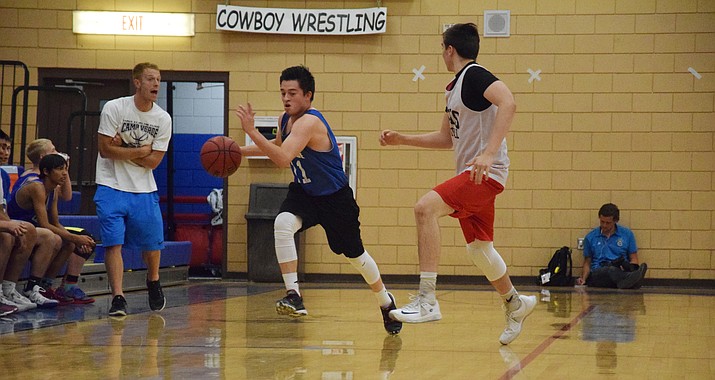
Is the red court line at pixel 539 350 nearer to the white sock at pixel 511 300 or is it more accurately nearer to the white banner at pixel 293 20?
the white sock at pixel 511 300

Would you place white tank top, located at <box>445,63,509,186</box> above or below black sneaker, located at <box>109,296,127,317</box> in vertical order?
above

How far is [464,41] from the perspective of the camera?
5.29 metres

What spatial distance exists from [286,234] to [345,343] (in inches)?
37.9

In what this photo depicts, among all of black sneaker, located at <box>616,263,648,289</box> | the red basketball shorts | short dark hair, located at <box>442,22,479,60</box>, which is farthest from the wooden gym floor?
black sneaker, located at <box>616,263,648,289</box>

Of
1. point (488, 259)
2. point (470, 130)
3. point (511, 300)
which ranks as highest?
point (470, 130)

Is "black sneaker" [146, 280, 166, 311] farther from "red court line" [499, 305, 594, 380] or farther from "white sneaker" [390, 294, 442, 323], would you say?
"red court line" [499, 305, 594, 380]

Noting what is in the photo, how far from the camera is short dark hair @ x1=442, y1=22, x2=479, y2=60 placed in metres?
5.29

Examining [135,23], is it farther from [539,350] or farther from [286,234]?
[539,350]

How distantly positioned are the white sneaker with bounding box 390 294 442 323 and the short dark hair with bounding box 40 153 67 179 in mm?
3218

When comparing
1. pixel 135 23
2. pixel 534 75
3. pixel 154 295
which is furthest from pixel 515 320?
pixel 135 23

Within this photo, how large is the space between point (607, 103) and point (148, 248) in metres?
6.10

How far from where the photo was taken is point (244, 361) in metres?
4.33

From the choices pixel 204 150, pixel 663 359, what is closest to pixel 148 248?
pixel 204 150

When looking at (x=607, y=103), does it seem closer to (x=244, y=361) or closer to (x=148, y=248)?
(x=148, y=248)
